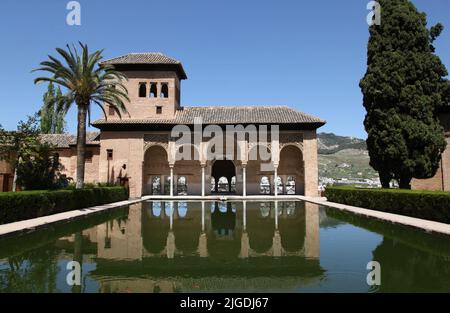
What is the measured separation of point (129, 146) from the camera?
27.2 metres

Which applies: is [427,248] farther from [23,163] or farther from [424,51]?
[23,163]

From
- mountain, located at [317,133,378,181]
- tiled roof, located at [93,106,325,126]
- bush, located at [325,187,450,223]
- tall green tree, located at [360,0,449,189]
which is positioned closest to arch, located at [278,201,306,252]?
bush, located at [325,187,450,223]

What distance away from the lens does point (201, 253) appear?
6785mm

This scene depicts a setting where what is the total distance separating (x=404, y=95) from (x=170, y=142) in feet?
55.4

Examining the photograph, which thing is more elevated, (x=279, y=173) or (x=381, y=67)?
(x=381, y=67)

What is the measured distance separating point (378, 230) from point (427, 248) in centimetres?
280

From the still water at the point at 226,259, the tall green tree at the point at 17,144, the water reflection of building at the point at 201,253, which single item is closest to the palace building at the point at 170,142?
the tall green tree at the point at 17,144

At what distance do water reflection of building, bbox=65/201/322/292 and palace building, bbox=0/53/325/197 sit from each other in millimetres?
16188

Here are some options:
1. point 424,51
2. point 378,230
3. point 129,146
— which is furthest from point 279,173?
point 378,230

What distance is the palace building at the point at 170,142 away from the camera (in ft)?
88.3

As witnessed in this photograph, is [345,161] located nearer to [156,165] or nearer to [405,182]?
[156,165]

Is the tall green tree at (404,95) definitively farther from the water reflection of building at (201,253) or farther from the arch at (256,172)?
the arch at (256,172)

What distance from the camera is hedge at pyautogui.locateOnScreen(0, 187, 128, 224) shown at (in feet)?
35.6
